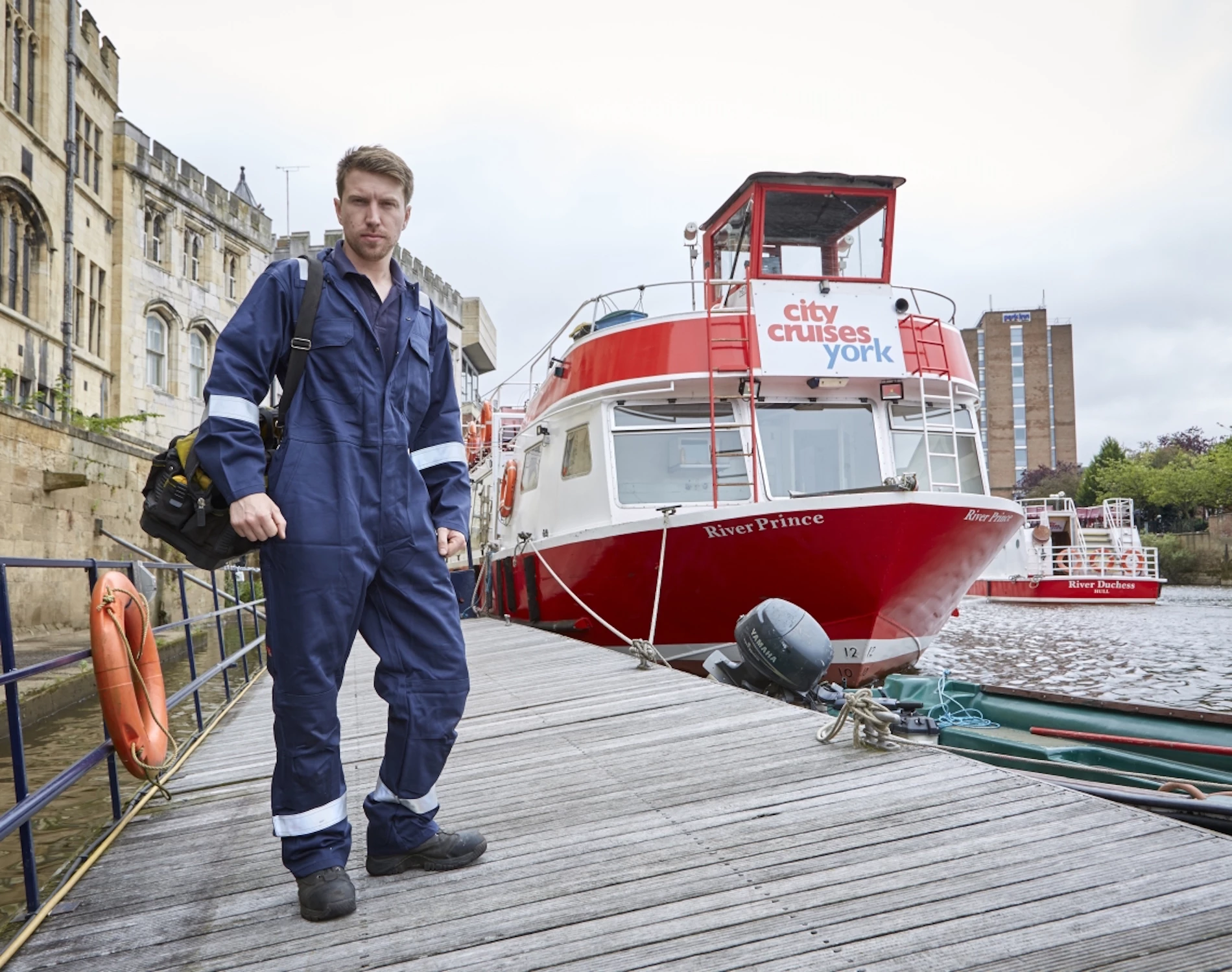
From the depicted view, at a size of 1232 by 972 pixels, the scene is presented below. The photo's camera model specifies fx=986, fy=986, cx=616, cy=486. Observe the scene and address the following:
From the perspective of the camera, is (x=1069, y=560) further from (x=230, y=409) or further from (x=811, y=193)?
(x=230, y=409)

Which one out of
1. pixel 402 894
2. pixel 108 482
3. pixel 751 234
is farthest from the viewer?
pixel 108 482

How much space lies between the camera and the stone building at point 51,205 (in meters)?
19.9

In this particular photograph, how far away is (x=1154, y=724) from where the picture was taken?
21.9ft

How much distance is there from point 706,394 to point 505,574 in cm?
477

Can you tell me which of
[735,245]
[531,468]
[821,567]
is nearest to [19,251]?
[531,468]

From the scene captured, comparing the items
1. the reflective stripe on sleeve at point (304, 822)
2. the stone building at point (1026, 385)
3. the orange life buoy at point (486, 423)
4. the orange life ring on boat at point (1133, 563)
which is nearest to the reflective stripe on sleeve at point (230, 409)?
the reflective stripe on sleeve at point (304, 822)

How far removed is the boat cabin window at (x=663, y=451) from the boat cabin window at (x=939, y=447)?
6.19 ft

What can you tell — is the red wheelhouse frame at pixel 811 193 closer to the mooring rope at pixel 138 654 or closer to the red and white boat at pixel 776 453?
the red and white boat at pixel 776 453

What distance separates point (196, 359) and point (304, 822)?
30.4 meters

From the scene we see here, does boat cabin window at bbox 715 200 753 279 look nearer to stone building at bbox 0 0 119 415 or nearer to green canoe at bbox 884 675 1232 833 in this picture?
green canoe at bbox 884 675 1232 833

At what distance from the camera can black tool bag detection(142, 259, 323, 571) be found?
2.65 meters

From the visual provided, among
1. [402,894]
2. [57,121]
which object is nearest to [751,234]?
[402,894]

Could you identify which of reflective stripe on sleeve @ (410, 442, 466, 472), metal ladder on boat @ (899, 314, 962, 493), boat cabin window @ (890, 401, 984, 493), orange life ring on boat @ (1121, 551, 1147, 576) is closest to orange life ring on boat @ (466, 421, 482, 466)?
boat cabin window @ (890, 401, 984, 493)

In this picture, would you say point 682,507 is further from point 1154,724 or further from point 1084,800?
point 1084,800
